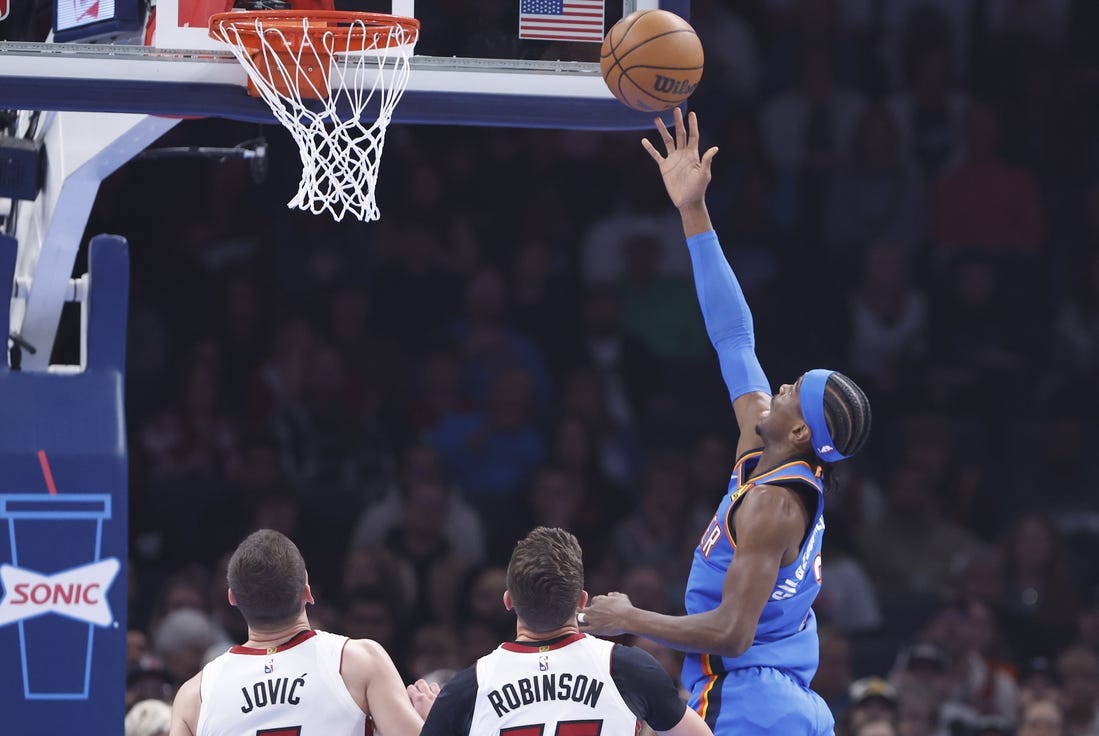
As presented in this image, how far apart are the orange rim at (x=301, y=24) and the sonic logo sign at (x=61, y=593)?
6.38 ft

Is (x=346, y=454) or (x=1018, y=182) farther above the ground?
(x=1018, y=182)

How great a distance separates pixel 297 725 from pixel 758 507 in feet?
4.57

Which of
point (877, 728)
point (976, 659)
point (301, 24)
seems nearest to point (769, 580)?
point (301, 24)

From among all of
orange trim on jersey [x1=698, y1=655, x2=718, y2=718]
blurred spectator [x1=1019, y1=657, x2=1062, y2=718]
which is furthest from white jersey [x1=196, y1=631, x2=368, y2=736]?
blurred spectator [x1=1019, y1=657, x2=1062, y2=718]

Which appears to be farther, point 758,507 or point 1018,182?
point 1018,182

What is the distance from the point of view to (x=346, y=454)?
9.95m

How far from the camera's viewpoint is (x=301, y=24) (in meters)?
5.46

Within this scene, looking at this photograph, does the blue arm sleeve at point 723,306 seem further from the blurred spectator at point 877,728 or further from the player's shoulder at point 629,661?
the blurred spectator at point 877,728

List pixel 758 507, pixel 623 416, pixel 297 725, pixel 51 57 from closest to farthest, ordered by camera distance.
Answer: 1. pixel 297 725
2. pixel 758 507
3. pixel 51 57
4. pixel 623 416

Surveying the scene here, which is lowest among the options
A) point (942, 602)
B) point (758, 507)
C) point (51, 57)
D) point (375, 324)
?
point (942, 602)

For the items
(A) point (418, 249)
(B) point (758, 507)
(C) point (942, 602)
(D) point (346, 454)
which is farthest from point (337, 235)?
(B) point (758, 507)

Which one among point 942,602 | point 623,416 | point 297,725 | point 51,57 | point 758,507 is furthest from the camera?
point 623,416

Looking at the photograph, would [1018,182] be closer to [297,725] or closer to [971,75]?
[971,75]

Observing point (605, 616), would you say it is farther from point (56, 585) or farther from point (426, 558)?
point (426, 558)
